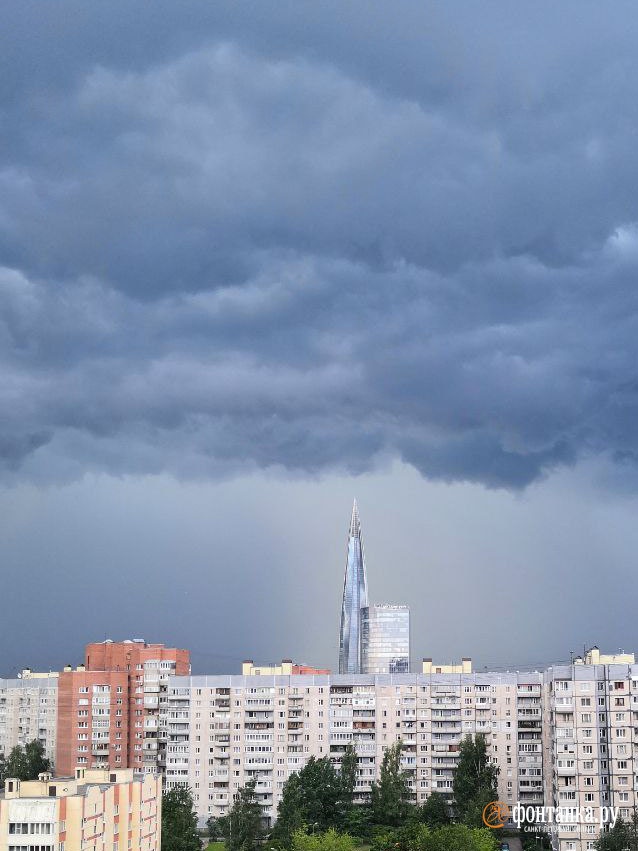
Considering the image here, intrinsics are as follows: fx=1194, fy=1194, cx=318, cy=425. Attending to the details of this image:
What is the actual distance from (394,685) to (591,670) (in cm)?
2081

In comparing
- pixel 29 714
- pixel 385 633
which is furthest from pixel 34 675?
pixel 385 633

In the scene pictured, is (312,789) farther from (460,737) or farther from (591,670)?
(591,670)

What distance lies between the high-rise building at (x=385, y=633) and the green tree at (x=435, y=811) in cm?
10425

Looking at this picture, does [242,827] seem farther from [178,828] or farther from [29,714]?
[29,714]

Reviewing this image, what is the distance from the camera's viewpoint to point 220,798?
85.2 m

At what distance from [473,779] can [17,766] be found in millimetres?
37184

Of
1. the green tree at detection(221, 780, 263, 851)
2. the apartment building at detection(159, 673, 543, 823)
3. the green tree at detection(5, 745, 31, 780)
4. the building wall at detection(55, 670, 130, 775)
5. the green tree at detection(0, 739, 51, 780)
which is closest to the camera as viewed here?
the green tree at detection(221, 780, 263, 851)

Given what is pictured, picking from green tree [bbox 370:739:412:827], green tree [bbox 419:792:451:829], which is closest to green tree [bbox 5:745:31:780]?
green tree [bbox 370:739:412:827]

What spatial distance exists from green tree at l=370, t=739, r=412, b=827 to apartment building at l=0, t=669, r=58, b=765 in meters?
37.9

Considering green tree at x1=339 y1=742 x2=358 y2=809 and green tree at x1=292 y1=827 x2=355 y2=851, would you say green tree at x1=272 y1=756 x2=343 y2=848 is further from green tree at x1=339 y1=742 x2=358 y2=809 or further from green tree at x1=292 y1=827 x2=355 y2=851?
green tree at x1=292 y1=827 x2=355 y2=851

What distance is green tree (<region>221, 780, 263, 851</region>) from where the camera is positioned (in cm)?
7306

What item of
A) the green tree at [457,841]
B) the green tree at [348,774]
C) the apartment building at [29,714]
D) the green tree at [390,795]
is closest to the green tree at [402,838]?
the green tree at [457,841]

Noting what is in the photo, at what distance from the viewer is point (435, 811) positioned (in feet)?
259

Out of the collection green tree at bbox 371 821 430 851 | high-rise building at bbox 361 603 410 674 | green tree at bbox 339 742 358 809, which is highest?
high-rise building at bbox 361 603 410 674
